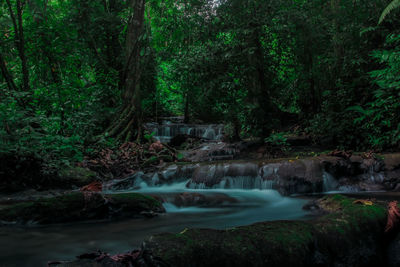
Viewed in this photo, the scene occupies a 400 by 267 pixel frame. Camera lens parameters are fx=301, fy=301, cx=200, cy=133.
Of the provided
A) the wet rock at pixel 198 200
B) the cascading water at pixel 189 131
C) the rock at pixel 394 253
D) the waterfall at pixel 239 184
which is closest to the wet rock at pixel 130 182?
the waterfall at pixel 239 184

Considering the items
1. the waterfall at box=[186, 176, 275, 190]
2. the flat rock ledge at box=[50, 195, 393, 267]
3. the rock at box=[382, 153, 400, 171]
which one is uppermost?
the rock at box=[382, 153, 400, 171]

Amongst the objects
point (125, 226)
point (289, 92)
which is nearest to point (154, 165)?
point (125, 226)

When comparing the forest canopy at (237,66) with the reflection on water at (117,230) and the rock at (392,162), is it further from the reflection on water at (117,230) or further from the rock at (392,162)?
the reflection on water at (117,230)

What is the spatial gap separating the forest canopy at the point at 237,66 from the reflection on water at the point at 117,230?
2882 mm

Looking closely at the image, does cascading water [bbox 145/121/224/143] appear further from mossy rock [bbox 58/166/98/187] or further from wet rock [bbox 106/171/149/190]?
mossy rock [bbox 58/166/98/187]

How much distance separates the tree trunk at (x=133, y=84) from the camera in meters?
9.53

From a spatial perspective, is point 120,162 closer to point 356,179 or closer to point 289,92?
point 356,179

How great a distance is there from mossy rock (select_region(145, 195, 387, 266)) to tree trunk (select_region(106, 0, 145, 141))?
7521 mm

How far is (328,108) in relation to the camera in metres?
9.19

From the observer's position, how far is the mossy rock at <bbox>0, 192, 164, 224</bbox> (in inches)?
148

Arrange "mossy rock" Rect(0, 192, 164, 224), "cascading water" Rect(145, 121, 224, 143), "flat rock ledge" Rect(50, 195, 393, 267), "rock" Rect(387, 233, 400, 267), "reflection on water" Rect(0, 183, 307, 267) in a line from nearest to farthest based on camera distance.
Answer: "flat rock ledge" Rect(50, 195, 393, 267) → "rock" Rect(387, 233, 400, 267) → "reflection on water" Rect(0, 183, 307, 267) → "mossy rock" Rect(0, 192, 164, 224) → "cascading water" Rect(145, 121, 224, 143)

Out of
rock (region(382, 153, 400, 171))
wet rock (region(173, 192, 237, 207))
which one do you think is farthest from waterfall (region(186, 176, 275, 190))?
rock (region(382, 153, 400, 171))

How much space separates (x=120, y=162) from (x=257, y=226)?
609 cm

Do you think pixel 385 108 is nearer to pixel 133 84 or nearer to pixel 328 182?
pixel 328 182
